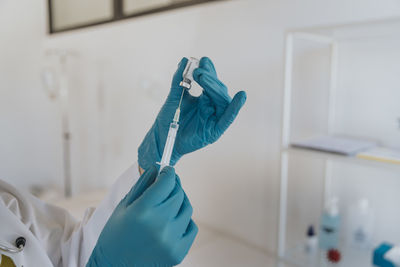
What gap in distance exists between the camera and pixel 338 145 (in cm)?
101

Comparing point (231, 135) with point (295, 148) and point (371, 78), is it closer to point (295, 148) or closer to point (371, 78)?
point (295, 148)

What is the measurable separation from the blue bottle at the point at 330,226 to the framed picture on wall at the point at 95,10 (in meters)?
1.05

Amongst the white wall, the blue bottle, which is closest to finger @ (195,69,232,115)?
the white wall

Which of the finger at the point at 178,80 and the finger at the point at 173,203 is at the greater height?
the finger at the point at 178,80

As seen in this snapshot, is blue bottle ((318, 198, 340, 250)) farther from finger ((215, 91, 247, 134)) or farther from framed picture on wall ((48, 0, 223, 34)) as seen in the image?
framed picture on wall ((48, 0, 223, 34))

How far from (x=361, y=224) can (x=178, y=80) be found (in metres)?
0.80

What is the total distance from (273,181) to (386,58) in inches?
22.7

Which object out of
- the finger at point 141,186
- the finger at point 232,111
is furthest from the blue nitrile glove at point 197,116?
the finger at point 141,186

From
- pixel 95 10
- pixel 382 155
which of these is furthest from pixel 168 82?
pixel 382 155

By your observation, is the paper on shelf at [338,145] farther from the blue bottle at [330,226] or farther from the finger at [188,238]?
the finger at [188,238]

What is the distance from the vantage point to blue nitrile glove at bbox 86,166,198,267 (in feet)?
1.60

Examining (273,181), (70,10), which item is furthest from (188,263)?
(70,10)

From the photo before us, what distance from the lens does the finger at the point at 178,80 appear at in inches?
27.0

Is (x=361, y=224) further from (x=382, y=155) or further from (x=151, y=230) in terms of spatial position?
(x=151, y=230)
